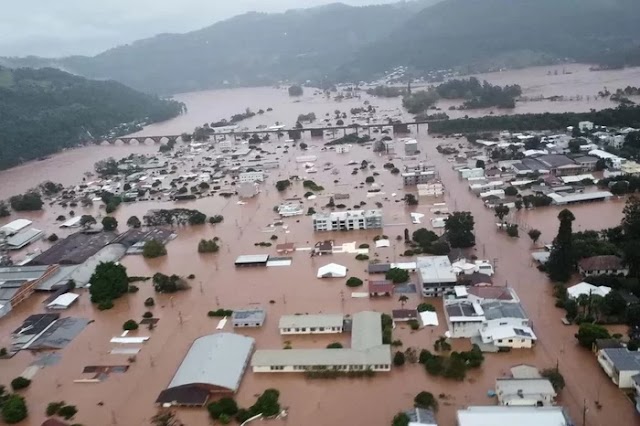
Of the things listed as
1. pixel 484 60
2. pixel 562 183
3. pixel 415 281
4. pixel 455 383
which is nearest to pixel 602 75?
pixel 484 60

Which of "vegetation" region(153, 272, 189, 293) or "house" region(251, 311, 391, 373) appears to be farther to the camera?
"vegetation" region(153, 272, 189, 293)

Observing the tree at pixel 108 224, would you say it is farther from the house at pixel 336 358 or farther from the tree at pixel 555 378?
the tree at pixel 555 378

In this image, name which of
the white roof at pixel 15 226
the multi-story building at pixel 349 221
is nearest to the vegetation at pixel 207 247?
the multi-story building at pixel 349 221

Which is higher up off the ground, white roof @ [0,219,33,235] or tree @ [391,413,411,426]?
white roof @ [0,219,33,235]

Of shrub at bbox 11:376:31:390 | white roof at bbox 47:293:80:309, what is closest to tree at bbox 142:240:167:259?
white roof at bbox 47:293:80:309

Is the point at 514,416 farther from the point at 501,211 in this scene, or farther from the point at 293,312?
the point at 501,211

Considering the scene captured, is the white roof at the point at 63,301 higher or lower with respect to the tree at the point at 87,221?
lower

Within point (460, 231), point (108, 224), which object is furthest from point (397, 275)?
point (108, 224)

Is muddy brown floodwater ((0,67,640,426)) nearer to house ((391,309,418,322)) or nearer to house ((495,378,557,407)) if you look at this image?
house ((391,309,418,322))
